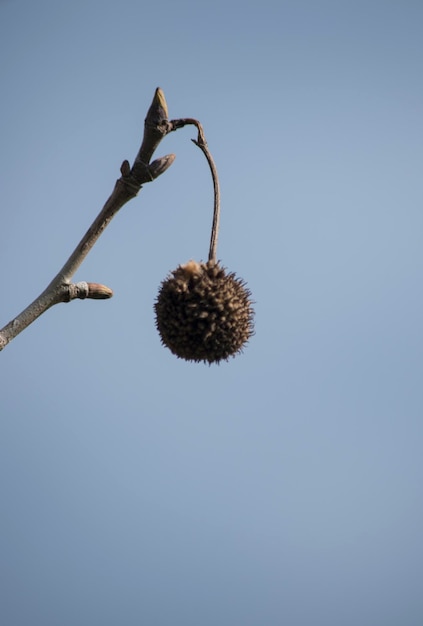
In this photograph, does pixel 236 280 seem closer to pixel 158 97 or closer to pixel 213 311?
pixel 213 311

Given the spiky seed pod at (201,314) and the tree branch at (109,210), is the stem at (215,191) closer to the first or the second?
the spiky seed pod at (201,314)

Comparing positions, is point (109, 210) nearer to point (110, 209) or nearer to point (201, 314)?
point (110, 209)

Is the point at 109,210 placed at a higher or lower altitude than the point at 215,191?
lower

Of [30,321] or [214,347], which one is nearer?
[30,321]

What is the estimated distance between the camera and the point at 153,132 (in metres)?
2.42

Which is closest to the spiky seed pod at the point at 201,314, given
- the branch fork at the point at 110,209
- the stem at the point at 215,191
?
the stem at the point at 215,191

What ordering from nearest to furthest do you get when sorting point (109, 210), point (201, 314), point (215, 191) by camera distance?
1. point (109, 210)
2. point (201, 314)
3. point (215, 191)

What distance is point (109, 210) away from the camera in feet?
7.68

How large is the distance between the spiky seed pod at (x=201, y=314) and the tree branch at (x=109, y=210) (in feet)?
1.70

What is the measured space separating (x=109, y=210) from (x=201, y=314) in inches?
29.6

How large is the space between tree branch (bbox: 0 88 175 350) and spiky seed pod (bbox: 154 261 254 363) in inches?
20.4

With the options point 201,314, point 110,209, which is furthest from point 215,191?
point 110,209

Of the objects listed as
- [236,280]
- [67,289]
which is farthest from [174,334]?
[67,289]

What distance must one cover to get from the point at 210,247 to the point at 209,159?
0.43 m
